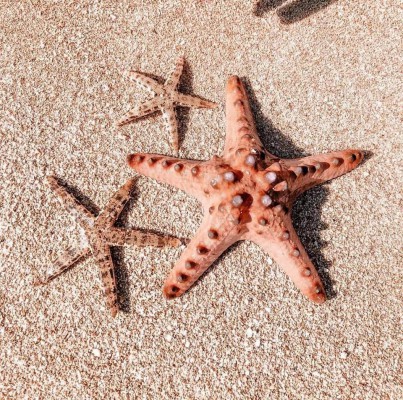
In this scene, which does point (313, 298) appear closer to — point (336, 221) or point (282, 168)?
point (336, 221)

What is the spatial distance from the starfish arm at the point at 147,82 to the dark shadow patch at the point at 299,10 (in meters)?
1.73

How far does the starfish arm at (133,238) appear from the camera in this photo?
3.91 meters

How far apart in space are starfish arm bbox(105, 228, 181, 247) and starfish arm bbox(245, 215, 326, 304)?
0.88m

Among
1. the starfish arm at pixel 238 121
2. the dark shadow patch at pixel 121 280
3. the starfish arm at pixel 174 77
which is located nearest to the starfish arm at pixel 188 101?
the starfish arm at pixel 174 77

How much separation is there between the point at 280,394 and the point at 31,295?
2697mm

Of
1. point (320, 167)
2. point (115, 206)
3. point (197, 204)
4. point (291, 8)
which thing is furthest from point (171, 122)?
point (291, 8)

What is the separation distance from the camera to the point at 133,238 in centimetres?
392

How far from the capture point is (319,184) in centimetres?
423

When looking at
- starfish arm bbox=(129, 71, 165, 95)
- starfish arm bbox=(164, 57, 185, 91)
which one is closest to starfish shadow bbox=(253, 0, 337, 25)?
starfish arm bbox=(164, 57, 185, 91)

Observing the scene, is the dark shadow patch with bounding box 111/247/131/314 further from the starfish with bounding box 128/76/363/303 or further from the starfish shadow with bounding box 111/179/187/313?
the starfish with bounding box 128/76/363/303

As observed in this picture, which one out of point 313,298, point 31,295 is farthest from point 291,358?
point 31,295

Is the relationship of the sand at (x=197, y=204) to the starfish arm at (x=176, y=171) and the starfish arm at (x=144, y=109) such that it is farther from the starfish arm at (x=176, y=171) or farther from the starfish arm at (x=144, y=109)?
the starfish arm at (x=176, y=171)

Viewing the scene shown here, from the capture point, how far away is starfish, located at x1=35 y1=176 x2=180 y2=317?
12.7 feet

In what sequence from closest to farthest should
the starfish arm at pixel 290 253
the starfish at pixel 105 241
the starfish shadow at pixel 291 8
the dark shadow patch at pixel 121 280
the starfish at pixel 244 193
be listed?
the starfish at pixel 244 193, the starfish arm at pixel 290 253, the starfish at pixel 105 241, the dark shadow patch at pixel 121 280, the starfish shadow at pixel 291 8
